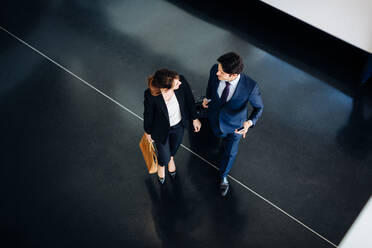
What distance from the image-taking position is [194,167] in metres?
4.29

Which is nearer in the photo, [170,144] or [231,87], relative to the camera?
[231,87]

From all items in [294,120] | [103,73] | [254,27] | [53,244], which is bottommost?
[53,244]

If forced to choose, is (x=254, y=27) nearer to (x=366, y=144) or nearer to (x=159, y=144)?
(x=366, y=144)

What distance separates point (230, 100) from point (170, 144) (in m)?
0.82

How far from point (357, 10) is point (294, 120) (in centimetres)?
150

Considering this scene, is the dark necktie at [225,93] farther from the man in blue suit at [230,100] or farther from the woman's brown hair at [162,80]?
the woman's brown hair at [162,80]

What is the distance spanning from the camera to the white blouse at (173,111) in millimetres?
3336

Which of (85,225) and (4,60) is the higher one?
(4,60)

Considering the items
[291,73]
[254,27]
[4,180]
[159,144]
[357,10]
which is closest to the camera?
[159,144]

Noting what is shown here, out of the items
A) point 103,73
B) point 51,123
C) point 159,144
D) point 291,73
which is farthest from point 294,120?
point 51,123

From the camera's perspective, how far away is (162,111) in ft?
11.0

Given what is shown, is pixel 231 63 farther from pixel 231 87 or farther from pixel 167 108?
→ pixel 167 108

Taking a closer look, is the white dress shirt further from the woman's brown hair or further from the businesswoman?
the woman's brown hair

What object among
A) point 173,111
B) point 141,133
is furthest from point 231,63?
point 141,133
